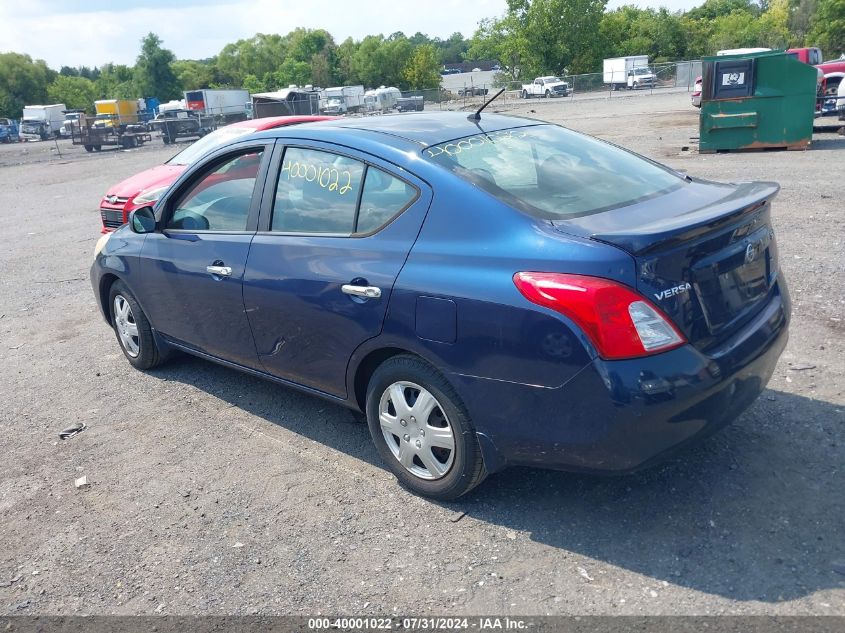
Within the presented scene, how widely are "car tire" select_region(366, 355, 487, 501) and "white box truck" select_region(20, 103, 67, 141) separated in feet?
205

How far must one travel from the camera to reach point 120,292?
5.59 metres

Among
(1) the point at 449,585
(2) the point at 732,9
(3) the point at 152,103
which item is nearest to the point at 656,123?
(1) the point at 449,585

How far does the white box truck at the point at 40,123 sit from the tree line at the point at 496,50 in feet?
115

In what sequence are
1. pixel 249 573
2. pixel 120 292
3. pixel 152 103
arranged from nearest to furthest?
pixel 249 573
pixel 120 292
pixel 152 103

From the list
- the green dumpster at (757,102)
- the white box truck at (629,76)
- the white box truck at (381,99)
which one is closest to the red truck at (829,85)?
the green dumpster at (757,102)

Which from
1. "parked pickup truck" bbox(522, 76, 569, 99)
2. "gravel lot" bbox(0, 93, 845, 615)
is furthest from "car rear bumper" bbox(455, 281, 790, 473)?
"parked pickup truck" bbox(522, 76, 569, 99)

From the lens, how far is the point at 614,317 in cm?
286

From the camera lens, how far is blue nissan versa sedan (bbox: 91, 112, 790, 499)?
292cm

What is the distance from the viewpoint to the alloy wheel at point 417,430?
3.47 metres

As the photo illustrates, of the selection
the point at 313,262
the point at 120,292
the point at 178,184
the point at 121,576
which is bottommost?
the point at 121,576

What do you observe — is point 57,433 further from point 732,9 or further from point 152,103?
point 732,9

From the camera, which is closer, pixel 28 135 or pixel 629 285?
pixel 629 285

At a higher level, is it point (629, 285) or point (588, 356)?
point (629, 285)

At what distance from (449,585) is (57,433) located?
308 cm
